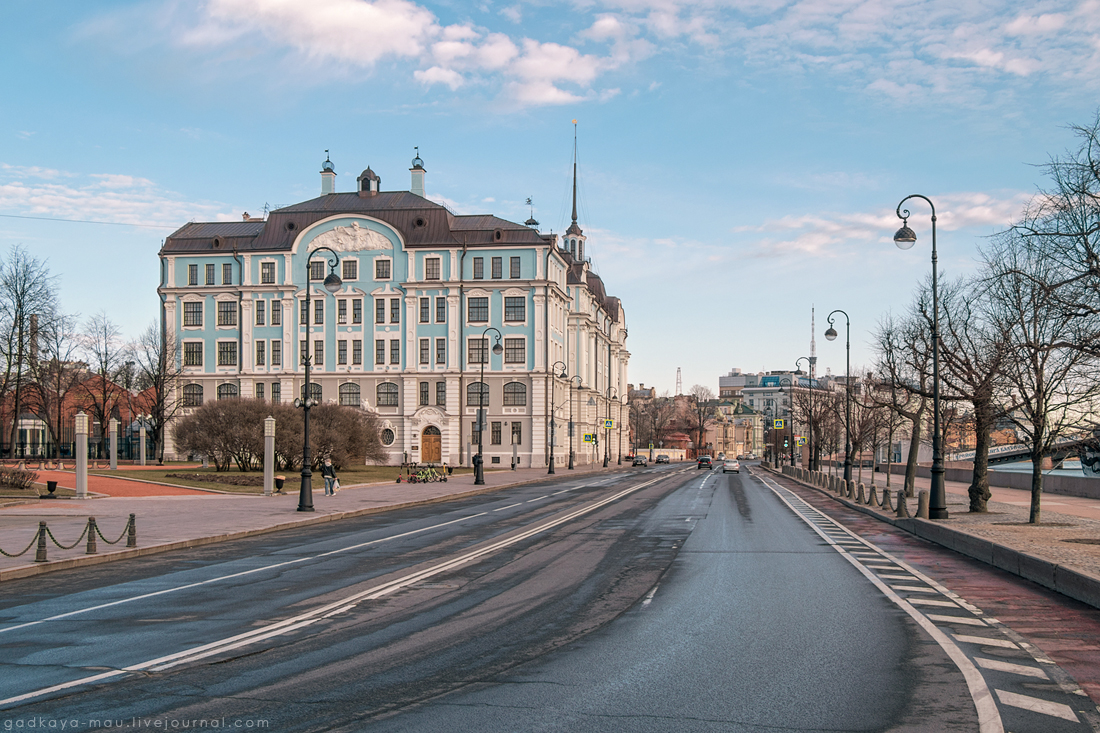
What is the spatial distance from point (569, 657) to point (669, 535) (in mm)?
13855

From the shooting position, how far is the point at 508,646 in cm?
945

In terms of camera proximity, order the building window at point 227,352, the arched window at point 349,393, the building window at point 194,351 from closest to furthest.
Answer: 1. the arched window at point 349,393
2. the building window at point 227,352
3. the building window at point 194,351

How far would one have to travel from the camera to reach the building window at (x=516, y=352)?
79.2 metres

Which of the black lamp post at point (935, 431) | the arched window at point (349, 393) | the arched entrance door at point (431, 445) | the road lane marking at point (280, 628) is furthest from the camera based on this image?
the arched window at point (349, 393)

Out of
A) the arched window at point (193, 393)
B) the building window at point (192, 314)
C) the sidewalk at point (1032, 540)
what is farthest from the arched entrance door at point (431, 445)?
the sidewalk at point (1032, 540)

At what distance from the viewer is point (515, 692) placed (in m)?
7.63

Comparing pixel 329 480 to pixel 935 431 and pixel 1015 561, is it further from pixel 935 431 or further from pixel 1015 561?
pixel 1015 561

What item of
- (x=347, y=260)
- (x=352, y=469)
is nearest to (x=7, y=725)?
(x=352, y=469)

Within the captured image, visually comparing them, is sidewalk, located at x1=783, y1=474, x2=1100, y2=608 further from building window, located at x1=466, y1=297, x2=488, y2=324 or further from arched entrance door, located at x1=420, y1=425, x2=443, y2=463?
building window, located at x1=466, y1=297, x2=488, y2=324

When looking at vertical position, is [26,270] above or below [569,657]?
above

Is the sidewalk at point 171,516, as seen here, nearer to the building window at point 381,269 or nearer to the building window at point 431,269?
the building window at point 431,269

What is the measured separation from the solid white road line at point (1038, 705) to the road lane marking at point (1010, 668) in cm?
85

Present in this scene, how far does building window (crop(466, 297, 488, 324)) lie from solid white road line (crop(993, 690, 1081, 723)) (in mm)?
73312

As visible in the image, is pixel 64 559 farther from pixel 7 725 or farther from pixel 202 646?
pixel 7 725
